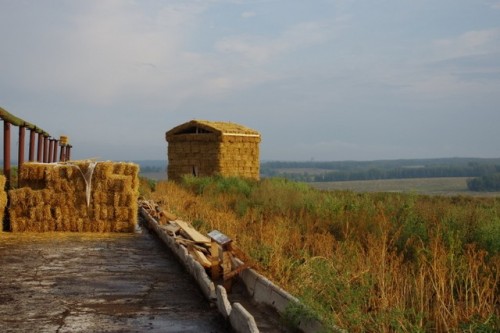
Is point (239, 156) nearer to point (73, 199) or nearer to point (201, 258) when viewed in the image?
point (73, 199)

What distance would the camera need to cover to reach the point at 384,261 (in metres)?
7.95

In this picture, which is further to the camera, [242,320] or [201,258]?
[201,258]

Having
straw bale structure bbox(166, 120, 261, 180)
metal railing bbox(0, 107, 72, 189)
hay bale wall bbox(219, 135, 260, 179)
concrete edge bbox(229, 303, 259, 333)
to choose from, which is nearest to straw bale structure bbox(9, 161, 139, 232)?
metal railing bbox(0, 107, 72, 189)

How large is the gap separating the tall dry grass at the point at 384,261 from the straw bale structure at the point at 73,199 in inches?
79.6

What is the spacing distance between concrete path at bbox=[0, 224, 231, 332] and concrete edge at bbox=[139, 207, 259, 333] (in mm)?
130

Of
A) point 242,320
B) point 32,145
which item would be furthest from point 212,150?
point 242,320

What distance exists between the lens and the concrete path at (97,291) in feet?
23.4

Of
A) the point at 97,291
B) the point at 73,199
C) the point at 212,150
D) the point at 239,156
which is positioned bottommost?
the point at 97,291

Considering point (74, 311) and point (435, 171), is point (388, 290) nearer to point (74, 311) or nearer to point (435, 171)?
point (74, 311)

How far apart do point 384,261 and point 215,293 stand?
2205 millimetres

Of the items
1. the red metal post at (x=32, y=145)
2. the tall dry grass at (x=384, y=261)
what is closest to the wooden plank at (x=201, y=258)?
the tall dry grass at (x=384, y=261)

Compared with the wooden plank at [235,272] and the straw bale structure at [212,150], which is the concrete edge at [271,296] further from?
the straw bale structure at [212,150]

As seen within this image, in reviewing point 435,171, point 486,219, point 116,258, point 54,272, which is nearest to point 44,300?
point 54,272

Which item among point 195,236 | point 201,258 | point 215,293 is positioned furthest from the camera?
point 195,236
